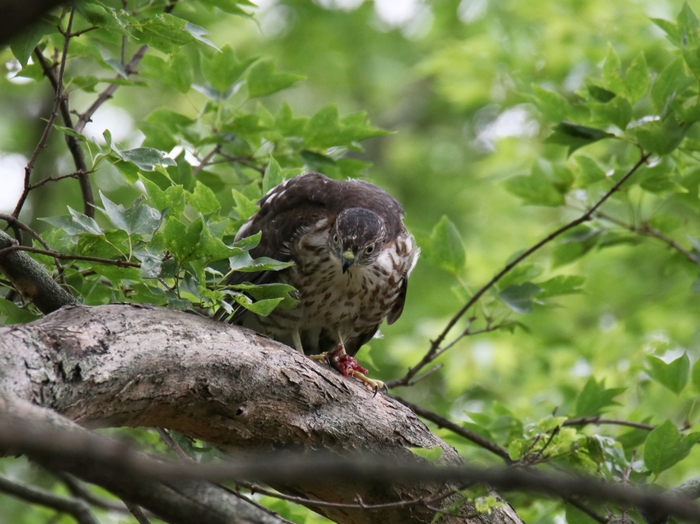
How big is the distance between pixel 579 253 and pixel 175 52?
217cm

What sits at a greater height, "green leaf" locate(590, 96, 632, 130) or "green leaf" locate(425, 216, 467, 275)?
"green leaf" locate(590, 96, 632, 130)

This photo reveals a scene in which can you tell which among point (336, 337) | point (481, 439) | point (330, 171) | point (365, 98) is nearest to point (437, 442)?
point (481, 439)

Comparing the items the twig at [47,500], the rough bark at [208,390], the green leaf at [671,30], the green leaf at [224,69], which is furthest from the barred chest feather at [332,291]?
the twig at [47,500]

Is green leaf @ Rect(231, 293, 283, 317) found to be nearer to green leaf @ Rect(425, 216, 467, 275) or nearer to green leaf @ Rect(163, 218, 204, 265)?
green leaf @ Rect(163, 218, 204, 265)

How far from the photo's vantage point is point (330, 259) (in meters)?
3.57

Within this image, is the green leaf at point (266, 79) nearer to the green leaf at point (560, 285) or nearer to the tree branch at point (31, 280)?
the green leaf at point (560, 285)

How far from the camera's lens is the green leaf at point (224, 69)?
3322mm

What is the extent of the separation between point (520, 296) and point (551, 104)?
842 millimetres

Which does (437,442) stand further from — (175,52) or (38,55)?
(38,55)

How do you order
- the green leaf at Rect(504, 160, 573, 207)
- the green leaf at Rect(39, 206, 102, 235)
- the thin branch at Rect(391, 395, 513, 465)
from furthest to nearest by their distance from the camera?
1. the green leaf at Rect(504, 160, 573, 207)
2. the thin branch at Rect(391, 395, 513, 465)
3. the green leaf at Rect(39, 206, 102, 235)

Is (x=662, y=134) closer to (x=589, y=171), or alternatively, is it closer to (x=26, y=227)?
(x=589, y=171)

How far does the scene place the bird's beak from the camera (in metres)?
3.47

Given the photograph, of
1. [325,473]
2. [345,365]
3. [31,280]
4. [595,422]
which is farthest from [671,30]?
[325,473]

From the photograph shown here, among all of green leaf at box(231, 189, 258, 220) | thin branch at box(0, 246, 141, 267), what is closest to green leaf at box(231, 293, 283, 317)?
thin branch at box(0, 246, 141, 267)
